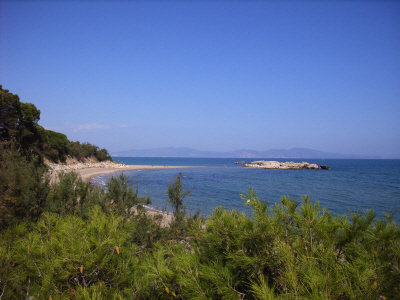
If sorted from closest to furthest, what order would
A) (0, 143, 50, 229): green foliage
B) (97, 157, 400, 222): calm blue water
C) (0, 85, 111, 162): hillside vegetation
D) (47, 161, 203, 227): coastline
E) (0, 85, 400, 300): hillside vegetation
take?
(0, 85, 400, 300): hillside vegetation
(0, 143, 50, 229): green foliage
(47, 161, 203, 227): coastline
(97, 157, 400, 222): calm blue water
(0, 85, 111, 162): hillside vegetation

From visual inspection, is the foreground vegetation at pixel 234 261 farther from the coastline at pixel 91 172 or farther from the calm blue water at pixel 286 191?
the coastline at pixel 91 172

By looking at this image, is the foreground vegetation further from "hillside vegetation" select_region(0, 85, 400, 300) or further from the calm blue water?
the calm blue water

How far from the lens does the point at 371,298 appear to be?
124 centimetres

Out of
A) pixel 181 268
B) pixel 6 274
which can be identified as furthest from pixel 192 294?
pixel 6 274

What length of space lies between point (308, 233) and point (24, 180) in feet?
18.4

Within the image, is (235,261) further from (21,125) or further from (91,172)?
(91,172)

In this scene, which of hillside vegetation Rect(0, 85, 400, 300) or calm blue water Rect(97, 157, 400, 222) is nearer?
hillside vegetation Rect(0, 85, 400, 300)

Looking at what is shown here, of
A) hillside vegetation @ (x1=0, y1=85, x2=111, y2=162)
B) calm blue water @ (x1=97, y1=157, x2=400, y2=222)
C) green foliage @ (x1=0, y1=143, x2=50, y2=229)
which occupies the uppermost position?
hillside vegetation @ (x1=0, y1=85, x2=111, y2=162)

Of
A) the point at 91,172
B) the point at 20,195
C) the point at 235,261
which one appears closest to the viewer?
the point at 235,261

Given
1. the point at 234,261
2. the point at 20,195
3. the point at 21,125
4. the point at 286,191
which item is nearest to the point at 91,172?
the point at 21,125

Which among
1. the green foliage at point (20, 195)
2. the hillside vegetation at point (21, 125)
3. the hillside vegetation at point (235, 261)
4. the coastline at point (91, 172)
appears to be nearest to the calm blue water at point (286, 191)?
the hillside vegetation at point (235, 261)

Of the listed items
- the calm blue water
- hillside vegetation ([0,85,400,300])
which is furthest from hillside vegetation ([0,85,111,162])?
hillside vegetation ([0,85,400,300])

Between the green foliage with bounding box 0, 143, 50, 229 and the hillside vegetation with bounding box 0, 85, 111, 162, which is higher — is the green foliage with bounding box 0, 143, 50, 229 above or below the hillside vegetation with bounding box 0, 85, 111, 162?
below

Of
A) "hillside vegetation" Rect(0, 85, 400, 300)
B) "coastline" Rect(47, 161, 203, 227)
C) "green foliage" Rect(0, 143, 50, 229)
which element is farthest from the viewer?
"coastline" Rect(47, 161, 203, 227)
